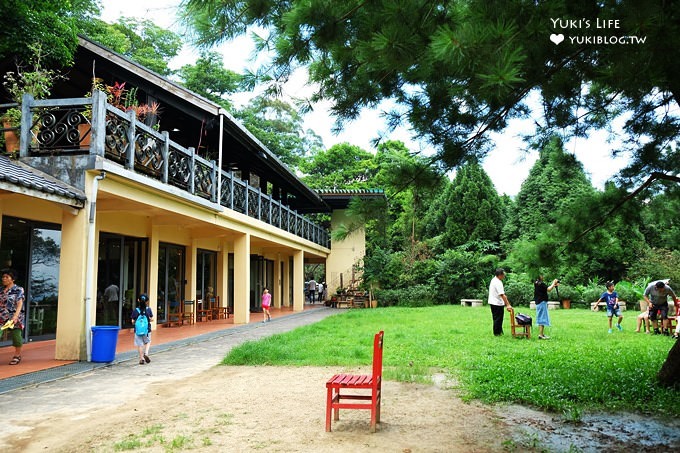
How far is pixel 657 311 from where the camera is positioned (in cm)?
1152

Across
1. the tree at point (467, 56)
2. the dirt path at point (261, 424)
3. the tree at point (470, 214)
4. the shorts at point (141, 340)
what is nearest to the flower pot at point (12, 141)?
the shorts at point (141, 340)

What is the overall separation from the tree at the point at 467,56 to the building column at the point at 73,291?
5554mm

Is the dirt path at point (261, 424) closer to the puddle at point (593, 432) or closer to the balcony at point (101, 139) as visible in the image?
the puddle at point (593, 432)

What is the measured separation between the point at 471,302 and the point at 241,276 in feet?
41.1

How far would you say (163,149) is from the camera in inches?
400

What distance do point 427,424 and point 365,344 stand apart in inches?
213

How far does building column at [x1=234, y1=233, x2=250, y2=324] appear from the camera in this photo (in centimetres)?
1555

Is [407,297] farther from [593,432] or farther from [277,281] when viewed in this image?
[593,432]

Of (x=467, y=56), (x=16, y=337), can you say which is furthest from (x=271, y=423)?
(x=16, y=337)

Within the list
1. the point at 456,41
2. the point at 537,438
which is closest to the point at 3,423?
the point at 537,438

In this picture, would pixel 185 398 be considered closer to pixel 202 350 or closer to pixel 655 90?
pixel 202 350

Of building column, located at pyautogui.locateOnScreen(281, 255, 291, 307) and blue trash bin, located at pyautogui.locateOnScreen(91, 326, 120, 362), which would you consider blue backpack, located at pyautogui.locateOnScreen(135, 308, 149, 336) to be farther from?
building column, located at pyautogui.locateOnScreen(281, 255, 291, 307)

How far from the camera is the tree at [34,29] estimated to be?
9.50 m

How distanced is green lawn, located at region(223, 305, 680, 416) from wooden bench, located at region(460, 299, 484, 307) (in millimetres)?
10054
